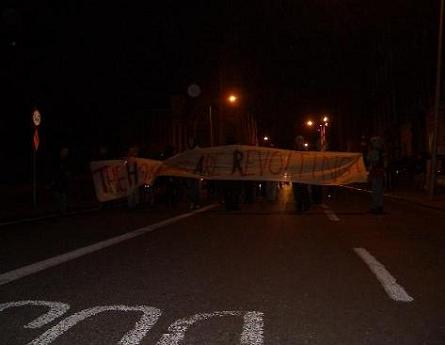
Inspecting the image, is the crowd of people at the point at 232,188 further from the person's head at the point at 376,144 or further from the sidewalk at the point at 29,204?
the sidewalk at the point at 29,204

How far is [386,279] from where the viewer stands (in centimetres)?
679

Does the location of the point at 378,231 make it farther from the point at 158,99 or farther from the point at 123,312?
the point at 158,99

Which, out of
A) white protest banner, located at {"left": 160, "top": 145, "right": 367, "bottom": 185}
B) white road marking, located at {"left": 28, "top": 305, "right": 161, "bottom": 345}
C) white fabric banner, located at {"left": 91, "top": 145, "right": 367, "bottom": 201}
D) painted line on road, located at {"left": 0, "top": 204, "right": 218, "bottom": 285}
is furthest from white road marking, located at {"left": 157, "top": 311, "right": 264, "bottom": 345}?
white protest banner, located at {"left": 160, "top": 145, "right": 367, "bottom": 185}

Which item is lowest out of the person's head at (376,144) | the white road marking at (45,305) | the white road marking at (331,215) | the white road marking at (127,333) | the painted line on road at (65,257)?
the white road marking at (127,333)

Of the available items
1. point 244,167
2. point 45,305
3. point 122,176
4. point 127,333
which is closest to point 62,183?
point 122,176

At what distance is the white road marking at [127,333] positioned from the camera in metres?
4.54

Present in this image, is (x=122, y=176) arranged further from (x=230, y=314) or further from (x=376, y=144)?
(x=230, y=314)

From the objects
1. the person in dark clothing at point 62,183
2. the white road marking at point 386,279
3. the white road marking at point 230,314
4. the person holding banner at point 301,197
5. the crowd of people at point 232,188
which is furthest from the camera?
the person in dark clothing at point 62,183

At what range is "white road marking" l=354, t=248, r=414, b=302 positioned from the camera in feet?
19.6

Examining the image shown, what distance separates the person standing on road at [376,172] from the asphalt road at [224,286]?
358 cm

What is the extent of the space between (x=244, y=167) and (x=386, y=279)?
38.8ft

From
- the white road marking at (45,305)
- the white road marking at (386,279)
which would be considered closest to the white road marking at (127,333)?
the white road marking at (45,305)

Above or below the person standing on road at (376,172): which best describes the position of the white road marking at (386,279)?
below

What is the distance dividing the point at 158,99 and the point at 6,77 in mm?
40631
